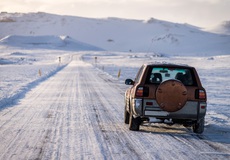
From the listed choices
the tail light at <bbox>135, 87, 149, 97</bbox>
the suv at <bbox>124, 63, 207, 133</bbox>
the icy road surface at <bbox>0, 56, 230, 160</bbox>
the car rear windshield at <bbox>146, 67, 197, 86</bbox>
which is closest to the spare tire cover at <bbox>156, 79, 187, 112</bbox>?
the suv at <bbox>124, 63, 207, 133</bbox>

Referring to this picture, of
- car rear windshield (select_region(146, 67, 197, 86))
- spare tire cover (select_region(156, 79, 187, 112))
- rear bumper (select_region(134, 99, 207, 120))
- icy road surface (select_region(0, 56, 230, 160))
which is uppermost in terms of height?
car rear windshield (select_region(146, 67, 197, 86))

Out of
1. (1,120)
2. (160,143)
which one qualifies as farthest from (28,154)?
(1,120)

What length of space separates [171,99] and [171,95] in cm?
10

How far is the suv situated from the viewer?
9555 mm

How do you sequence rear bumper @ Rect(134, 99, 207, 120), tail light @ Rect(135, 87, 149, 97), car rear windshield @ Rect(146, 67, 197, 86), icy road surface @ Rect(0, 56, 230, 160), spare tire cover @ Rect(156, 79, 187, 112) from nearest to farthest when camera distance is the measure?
icy road surface @ Rect(0, 56, 230, 160) < spare tire cover @ Rect(156, 79, 187, 112) < rear bumper @ Rect(134, 99, 207, 120) < tail light @ Rect(135, 87, 149, 97) < car rear windshield @ Rect(146, 67, 197, 86)

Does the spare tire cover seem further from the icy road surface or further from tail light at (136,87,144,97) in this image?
the icy road surface

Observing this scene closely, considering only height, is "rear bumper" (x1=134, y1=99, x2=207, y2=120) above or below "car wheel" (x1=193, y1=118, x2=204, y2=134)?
above

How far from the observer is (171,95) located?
31.3 ft

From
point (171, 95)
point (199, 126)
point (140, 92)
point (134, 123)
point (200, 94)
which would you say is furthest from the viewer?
point (134, 123)

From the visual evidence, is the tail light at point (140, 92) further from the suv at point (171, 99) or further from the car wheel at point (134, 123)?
the car wheel at point (134, 123)

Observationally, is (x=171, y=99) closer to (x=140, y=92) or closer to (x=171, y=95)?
(x=171, y=95)

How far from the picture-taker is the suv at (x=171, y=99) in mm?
9555

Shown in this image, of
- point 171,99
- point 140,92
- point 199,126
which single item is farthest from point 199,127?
point 140,92

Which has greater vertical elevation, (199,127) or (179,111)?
(179,111)
